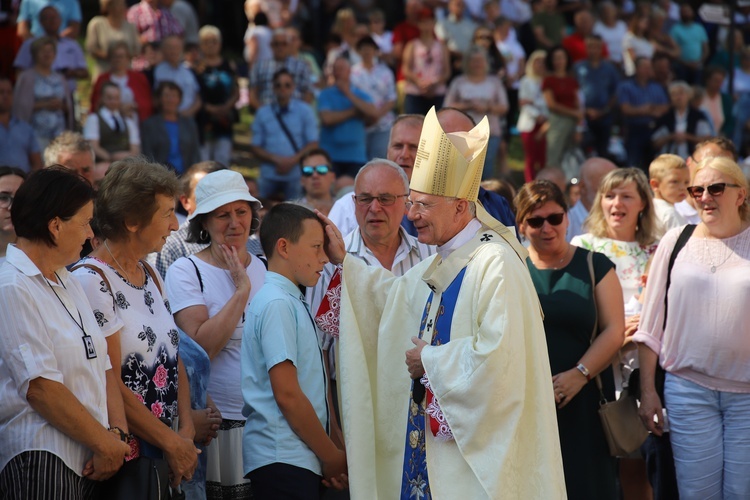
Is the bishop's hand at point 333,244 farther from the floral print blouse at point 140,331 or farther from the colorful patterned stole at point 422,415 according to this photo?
the floral print blouse at point 140,331

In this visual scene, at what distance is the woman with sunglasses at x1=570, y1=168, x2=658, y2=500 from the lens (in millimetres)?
6320

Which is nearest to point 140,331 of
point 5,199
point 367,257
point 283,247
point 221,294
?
point 283,247

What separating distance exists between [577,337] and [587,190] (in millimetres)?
3151

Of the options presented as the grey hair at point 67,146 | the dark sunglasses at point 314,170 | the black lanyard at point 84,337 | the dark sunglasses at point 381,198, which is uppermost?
the grey hair at point 67,146

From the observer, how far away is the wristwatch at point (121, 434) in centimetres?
400

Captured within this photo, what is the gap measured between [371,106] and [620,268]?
18.9ft

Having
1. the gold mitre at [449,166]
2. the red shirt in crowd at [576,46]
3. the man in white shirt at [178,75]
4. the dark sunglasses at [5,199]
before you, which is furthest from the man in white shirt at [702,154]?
the red shirt in crowd at [576,46]

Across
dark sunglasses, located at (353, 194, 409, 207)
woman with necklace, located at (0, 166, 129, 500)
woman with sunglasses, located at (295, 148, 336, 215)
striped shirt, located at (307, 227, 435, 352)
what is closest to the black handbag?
woman with necklace, located at (0, 166, 129, 500)

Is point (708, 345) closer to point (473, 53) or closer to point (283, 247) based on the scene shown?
point (283, 247)

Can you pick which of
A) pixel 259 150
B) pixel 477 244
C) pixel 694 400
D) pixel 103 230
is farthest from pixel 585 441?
pixel 259 150

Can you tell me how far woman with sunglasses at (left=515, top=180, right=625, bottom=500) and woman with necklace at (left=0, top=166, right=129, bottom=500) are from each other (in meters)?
2.48

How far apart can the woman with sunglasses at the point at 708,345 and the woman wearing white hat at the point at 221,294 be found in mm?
2194

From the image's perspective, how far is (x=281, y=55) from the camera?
1191cm

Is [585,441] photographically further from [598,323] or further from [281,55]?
[281,55]
